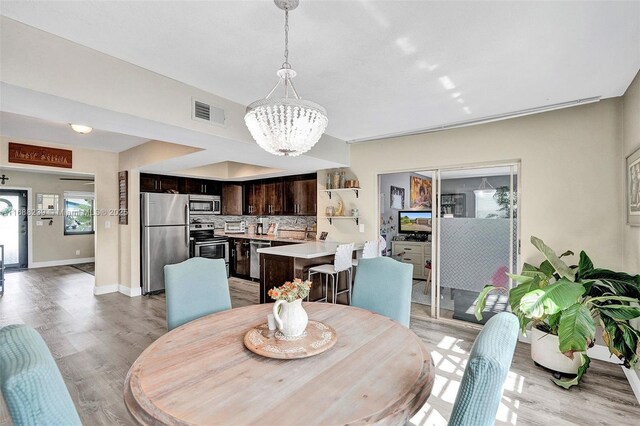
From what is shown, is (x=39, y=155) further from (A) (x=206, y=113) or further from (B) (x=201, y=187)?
(A) (x=206, y=113)

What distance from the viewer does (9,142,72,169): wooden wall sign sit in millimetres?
4523

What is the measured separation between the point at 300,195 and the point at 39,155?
414 centimetres

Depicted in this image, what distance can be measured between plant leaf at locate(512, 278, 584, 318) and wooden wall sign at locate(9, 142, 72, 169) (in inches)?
252

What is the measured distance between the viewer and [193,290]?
219 cm

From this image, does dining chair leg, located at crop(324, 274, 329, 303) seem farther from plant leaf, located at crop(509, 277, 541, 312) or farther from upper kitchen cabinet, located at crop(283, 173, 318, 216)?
plant leaf, located at crop(509, 277, 541, 312)

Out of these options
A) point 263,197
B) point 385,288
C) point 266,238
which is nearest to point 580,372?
point 385,288

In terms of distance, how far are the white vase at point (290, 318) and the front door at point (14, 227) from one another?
8.87 m

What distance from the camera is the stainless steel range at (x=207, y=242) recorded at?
19.8 feet

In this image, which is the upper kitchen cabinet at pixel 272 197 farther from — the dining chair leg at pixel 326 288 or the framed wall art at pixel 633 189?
the framed wall art at pixel 633 189

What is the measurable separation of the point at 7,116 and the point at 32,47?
241 centimetres

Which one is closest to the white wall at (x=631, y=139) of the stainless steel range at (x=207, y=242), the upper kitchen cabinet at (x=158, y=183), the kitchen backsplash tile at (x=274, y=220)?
the kitchen backsplash tile at (x=274, y=220)

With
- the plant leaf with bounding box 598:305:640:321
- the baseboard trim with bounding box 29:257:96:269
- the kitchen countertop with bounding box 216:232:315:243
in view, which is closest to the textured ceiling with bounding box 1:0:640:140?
the plant leaf with bounding box 598:305:640:321

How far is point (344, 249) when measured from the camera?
150 inches

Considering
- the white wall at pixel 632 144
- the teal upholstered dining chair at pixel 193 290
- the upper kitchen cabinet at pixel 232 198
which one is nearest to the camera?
the teal upholstered dining chair at pixel 193 290
